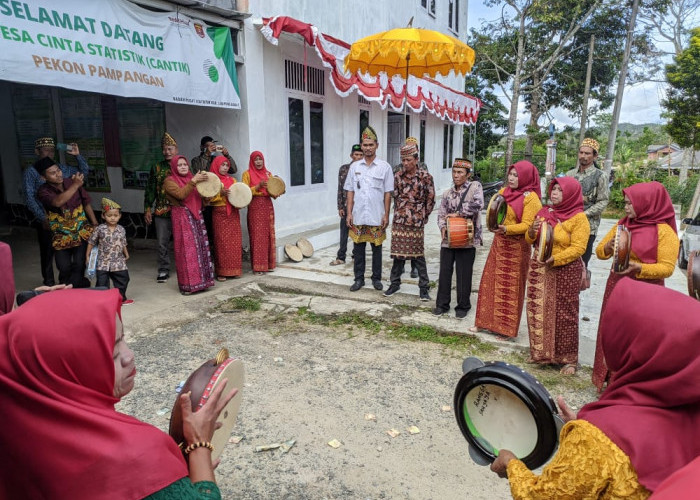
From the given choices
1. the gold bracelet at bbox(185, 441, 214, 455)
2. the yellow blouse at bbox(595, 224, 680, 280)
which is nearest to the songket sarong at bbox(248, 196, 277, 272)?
the yellow blouse at bbox(595, 224, 680, 280)

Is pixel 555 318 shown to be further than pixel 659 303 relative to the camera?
Yes

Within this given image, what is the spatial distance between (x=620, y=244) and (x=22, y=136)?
33.1ft

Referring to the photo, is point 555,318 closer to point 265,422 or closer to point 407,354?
point 407,354

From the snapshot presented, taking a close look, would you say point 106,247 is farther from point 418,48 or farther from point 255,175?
point 418,48

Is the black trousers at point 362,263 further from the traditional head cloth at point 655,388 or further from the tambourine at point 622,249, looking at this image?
the traditional head cloth at point 655,388

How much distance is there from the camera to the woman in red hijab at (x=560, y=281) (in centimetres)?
376

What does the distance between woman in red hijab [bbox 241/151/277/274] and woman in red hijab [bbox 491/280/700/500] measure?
18.5 feet

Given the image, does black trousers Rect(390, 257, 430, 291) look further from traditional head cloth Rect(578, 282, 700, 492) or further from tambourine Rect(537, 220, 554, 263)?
traditional head cloth Rect(578, 282, 700, 492)

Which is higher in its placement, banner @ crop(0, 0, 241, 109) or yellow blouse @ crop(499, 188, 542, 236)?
banner @ crop(0, 0, 241, 109)

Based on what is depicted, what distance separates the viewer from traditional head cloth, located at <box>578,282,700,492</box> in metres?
1.26

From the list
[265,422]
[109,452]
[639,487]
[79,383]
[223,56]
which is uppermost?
[223,56]

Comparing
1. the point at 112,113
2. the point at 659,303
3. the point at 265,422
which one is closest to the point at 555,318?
the point at 265,422

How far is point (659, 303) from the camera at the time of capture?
1.39m

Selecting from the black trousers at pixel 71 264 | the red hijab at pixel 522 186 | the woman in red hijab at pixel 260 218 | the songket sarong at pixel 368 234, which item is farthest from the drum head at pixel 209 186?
the red hijab at pixel 522 186
